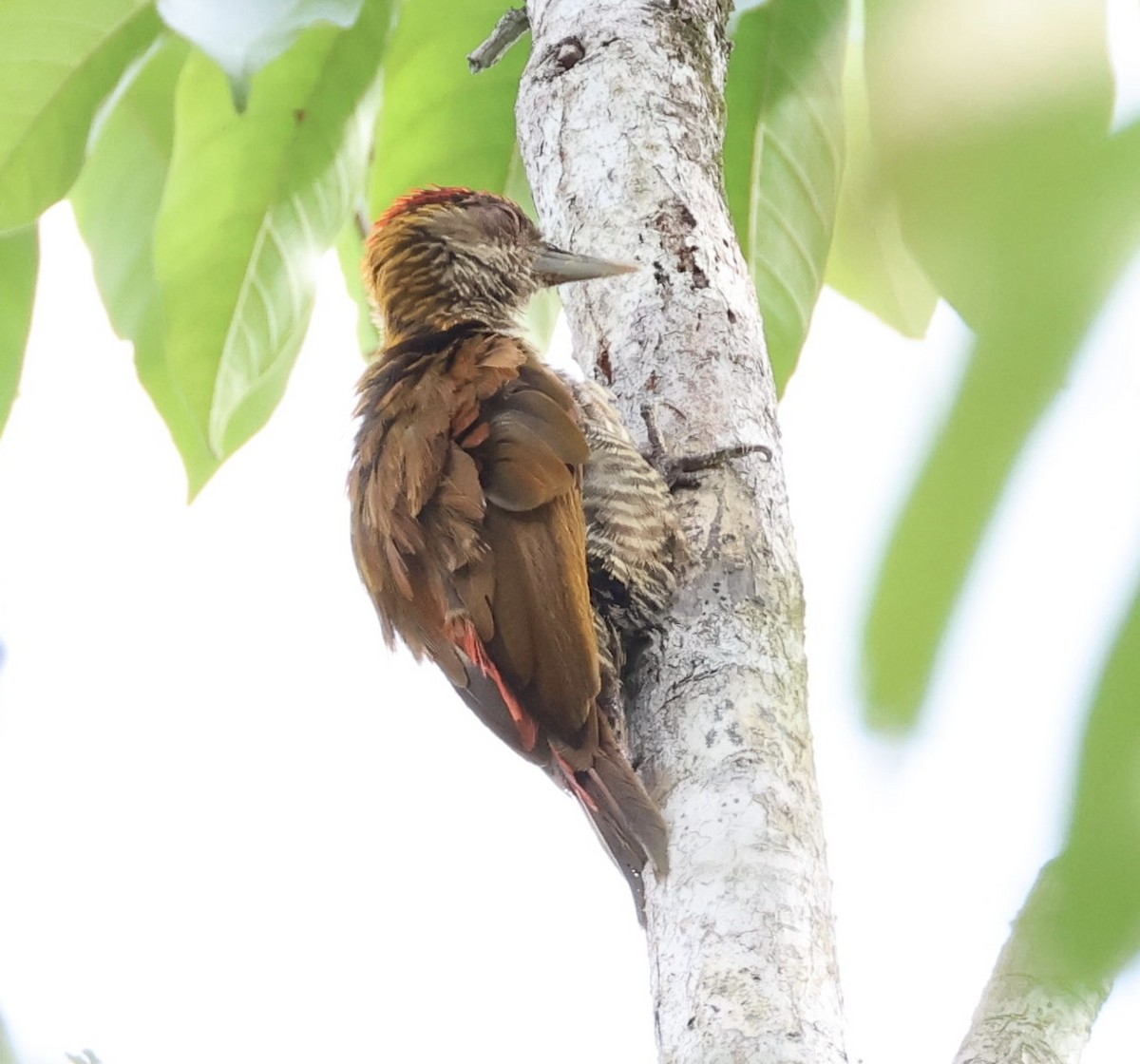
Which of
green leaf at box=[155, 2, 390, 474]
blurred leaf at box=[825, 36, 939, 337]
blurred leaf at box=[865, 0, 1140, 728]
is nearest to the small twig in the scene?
green leaf at box=[155, 2, 390, 474]

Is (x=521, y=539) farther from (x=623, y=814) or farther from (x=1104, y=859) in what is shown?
(x=1104, y=859)

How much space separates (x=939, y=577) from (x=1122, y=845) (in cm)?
22

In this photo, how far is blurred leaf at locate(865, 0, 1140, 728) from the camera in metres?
0.70

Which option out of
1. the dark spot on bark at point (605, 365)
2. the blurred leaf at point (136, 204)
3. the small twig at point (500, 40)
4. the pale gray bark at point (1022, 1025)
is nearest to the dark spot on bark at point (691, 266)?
the dark spot on bark at point (605, 365)

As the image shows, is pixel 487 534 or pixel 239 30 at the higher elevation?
pixel 239 30

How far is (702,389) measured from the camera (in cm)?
207

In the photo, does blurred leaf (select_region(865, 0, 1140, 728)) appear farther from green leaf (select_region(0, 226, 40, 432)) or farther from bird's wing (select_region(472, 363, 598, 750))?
green leaf (select_region(0, 226, 40, 432))

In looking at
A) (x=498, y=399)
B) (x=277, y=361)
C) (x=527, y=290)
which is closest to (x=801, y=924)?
(x=498, y=399)

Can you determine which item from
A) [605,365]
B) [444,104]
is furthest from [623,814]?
[444,104]

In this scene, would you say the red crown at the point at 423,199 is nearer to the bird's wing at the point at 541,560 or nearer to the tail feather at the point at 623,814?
the bird's wing at the point at 541,560

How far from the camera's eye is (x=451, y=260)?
2.89 metres

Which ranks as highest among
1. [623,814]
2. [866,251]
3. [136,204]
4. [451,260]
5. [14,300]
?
[136,204]

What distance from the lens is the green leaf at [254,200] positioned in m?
2.70

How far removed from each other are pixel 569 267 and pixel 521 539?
0.53m
